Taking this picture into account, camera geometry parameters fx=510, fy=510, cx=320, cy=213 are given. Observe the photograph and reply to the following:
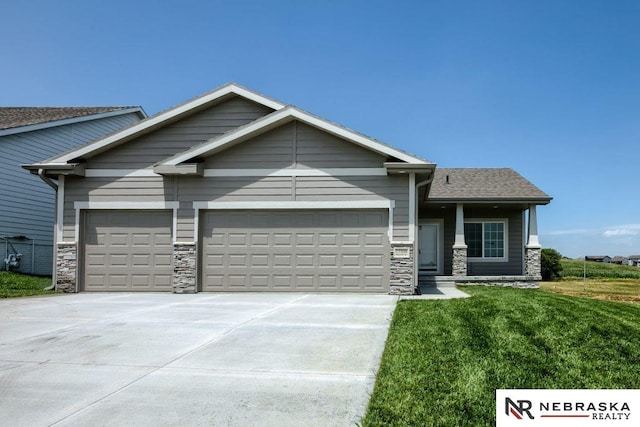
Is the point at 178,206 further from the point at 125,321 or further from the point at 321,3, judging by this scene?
the point at 321,3

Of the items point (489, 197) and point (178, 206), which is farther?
point (489, 197)

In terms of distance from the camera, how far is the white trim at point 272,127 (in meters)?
12.3

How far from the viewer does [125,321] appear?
8.27 m

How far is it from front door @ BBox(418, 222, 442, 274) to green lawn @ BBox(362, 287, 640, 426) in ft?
32.7

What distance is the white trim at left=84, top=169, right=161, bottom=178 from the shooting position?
43.9 feet

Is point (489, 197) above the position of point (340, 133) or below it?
below

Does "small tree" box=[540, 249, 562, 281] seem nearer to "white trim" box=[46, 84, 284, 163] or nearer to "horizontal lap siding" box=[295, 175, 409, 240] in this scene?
"horizontal lap siding" box=[295, 175, 409, 240]

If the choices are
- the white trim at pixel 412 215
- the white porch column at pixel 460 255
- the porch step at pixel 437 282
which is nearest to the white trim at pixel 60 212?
the white trim at pixel 412 215

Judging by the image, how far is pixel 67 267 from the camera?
13352 millimetres

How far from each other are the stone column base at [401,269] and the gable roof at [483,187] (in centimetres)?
556

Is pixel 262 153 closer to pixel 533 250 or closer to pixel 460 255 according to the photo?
pixel 460 255

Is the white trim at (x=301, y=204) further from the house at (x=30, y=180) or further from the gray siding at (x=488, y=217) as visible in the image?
the house at (x=30, y=180)

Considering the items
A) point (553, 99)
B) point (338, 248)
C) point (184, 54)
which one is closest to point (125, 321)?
point (338, 248)

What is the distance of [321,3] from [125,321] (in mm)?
9634
